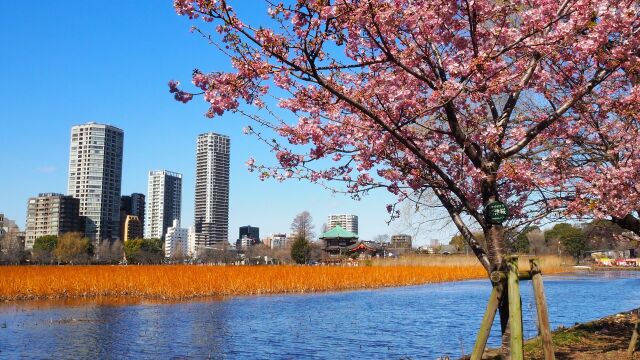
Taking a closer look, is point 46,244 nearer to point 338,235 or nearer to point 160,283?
point 338,235

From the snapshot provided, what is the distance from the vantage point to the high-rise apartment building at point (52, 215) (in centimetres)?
16138

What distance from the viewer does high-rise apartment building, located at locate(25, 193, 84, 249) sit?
161375 mm

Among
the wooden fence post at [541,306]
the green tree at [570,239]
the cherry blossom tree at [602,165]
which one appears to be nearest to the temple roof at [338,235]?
the green tree at [570,239]

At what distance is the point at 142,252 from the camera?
388 feet

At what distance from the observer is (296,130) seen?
8.22 metres

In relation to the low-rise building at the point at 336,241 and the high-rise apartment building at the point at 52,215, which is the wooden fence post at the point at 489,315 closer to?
the low-rise building at the point at 336,241

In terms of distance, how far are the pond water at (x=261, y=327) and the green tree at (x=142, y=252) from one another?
95.4 metres

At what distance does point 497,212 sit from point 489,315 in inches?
52.5

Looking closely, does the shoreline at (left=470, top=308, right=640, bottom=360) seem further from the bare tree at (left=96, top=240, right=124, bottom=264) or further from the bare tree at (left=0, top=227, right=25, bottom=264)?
the bare tree at (left=96, top=240, right=124, bottom=264)

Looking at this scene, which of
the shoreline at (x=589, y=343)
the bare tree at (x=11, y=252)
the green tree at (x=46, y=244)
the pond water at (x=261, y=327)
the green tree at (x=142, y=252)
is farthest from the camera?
the green tree at (x=142, y=252)

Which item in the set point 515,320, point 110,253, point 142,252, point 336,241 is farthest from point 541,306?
point 110,253

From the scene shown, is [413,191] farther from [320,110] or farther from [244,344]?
[244,344]

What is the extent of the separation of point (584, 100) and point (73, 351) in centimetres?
1337

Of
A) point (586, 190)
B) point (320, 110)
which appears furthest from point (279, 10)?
point (586, 190)
